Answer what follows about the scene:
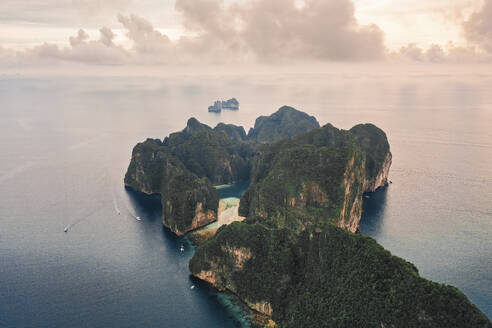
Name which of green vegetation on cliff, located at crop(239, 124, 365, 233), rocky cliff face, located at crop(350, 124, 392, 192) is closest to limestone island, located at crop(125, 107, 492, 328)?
green vegetation on cliff, located at crop(239, 124, 365, 233)

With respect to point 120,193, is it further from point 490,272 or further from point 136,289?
point 490,272

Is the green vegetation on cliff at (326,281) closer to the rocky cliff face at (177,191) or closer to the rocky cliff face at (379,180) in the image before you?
the rocky cliff face at (177,191)

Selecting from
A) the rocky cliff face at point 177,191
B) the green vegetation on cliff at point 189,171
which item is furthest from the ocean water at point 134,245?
the green vegetation on cliff at point 189,171

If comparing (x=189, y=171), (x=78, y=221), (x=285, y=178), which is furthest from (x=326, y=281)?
(x=78, y=221)

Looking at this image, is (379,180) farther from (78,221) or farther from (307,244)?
(78,221)

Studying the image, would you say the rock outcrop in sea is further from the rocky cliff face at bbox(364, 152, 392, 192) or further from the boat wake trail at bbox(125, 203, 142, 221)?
the boat wake trail at bbox(125, 203, 142, 221)

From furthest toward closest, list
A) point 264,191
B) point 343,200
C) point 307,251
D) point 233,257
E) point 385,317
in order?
point 264,191 → point 343,200 → point 233,257 → point 307,251 → point 385,317

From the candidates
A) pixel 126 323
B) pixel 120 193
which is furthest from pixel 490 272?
pixel 120 193
